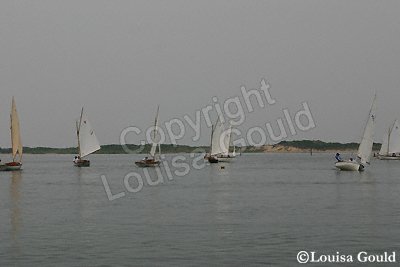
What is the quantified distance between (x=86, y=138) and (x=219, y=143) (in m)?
47.6

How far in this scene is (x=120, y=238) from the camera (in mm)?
34781

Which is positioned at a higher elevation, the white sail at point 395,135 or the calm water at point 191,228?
the white sail at point 395,135

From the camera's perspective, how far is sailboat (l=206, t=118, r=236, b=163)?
543 feet

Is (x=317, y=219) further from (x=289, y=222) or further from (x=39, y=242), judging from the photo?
(x=39, y=242)

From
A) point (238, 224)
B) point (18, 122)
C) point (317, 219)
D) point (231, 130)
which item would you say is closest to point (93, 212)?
point (238, 224)

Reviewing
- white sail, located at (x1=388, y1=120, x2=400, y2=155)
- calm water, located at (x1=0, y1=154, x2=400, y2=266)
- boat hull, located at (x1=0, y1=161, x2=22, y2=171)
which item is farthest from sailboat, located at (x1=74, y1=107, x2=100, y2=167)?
white sail, located at (x1=388, y1=120, x2=400, y2=155)

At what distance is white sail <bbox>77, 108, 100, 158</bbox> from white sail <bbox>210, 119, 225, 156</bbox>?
39.2m

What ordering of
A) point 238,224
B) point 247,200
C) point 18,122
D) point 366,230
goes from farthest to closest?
point 18,122, point 247,200, point 238,224, point 366,230

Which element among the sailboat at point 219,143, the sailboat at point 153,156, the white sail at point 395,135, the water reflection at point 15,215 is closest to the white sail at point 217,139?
the sailboat at point 219,143

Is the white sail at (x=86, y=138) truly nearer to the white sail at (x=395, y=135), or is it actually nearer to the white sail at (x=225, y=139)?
the white sail at (x=225, y=139)

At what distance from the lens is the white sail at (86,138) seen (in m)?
128

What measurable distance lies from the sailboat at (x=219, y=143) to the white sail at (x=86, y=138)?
39227mm

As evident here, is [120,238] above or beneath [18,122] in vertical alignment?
beneath

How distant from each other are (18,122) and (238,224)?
77.1 m
